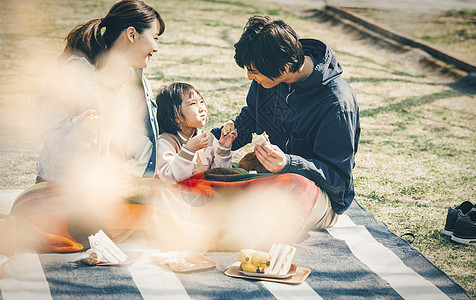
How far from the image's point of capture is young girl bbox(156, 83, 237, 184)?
11.4 feet

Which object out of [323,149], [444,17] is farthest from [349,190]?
[444,17]

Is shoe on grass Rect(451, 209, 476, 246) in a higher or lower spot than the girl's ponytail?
lower

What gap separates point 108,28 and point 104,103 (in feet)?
1.47

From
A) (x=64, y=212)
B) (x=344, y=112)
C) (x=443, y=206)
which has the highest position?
(x=344, y=112)

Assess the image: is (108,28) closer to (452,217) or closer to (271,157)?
(271,157)

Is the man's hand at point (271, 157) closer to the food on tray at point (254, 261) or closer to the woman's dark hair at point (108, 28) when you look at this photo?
the food on tray at point (254, 261)

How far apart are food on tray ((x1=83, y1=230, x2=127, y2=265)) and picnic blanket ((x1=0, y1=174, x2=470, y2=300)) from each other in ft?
0.12

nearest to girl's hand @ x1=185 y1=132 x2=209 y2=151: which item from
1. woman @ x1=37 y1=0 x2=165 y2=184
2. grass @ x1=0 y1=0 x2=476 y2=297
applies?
woman @ x1=37 y1=0 x2=165 y2=184

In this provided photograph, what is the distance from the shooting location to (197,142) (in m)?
3.29

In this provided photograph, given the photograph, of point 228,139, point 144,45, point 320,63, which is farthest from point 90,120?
point 320,63

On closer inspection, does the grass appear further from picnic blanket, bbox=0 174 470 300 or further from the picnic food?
the picnic food

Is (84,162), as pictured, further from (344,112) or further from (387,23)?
(387,23)

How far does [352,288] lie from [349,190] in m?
0.73

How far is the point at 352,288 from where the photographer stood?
9.34ft
